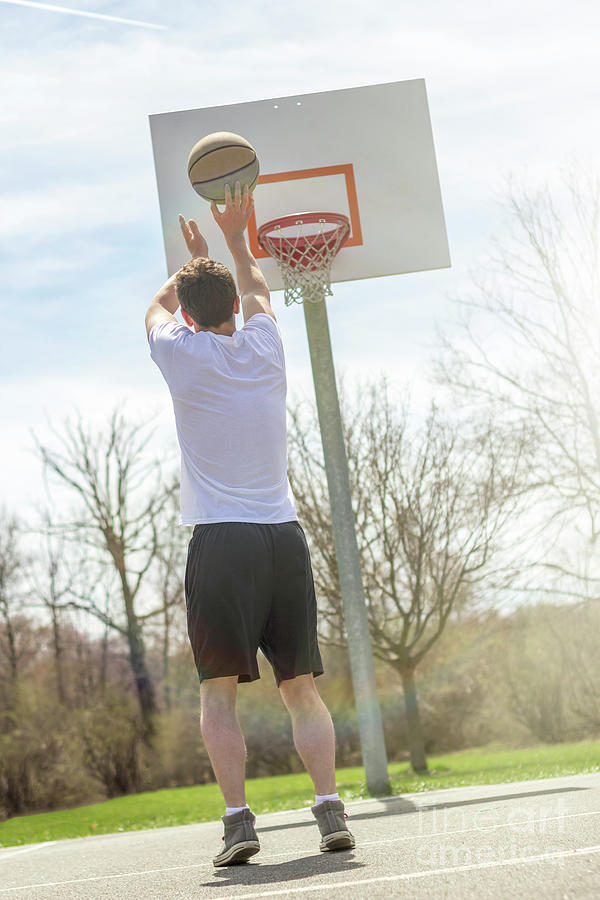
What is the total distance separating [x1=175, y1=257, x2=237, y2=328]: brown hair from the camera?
11.5ft

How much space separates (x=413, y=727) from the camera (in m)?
18.8

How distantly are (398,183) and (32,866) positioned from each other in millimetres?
6541

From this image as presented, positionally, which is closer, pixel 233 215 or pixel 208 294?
pixel 208 294

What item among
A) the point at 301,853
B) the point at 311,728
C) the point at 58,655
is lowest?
the point at 301,853

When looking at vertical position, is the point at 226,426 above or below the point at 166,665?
above

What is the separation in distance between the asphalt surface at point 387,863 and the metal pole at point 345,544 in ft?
12.8

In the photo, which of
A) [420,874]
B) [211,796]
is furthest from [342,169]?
[211,796]

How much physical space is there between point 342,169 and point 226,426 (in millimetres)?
6003

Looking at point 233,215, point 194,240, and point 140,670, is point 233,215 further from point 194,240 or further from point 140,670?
point 140,670

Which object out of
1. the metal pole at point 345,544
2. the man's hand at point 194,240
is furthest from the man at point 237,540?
the metal pole at point 345,544

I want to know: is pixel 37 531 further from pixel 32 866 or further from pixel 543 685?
pixel 32 866

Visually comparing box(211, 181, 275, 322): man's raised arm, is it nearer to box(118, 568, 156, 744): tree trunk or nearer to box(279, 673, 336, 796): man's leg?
box(279, 673, 336, 796): man's leg

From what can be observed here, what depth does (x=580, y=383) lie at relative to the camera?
21.3 meters

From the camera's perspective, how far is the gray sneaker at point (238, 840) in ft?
10.0
